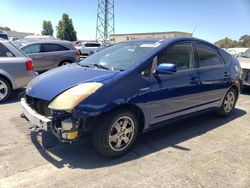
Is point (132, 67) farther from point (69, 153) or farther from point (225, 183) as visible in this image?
point (225, 183)

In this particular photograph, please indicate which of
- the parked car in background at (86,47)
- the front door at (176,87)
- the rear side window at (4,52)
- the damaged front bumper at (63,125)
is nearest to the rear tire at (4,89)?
the rear side window at (4,52)

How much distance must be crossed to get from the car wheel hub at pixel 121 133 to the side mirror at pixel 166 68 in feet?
2.73

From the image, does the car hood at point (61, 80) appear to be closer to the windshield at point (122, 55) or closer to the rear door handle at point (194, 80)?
the windshield at point (122, 55)

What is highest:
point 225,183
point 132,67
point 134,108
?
point 132,67

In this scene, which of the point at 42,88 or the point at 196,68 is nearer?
the point at 42,88

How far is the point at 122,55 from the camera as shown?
4379 mm

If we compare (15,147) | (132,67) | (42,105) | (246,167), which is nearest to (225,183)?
(246,167)

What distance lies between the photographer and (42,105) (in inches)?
146

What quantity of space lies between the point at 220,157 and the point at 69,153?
213 cm

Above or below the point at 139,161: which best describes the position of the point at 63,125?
above

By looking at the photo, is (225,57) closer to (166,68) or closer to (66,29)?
(166,68)

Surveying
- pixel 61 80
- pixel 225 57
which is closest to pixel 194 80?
pixel 225 57

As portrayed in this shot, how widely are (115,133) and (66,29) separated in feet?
203

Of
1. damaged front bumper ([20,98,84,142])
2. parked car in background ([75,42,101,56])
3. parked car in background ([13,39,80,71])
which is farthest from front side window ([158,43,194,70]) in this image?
parked car in background ([75,42,101,56])
